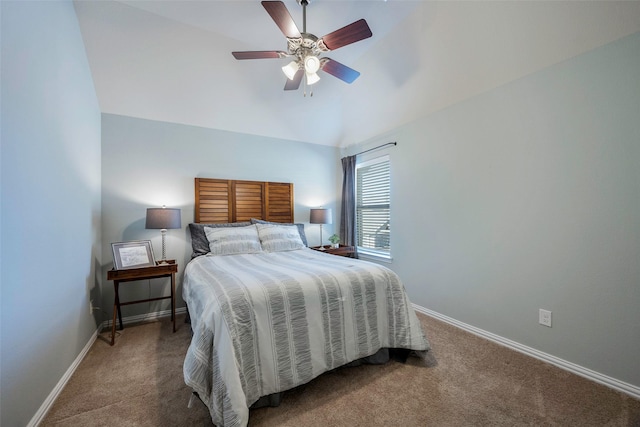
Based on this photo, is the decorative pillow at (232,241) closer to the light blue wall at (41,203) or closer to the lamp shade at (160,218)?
the lamp shade at (160,218)

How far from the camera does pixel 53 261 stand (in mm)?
1667

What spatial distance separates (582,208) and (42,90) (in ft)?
12.5

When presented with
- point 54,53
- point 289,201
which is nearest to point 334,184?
point 289,201

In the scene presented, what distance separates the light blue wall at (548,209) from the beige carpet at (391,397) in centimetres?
36

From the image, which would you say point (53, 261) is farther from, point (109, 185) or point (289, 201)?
point (289, 201)

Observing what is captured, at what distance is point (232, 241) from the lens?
2906 mm

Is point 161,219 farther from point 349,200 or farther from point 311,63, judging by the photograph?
point 349,200

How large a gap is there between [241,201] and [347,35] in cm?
248

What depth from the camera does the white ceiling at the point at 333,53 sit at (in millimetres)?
1879

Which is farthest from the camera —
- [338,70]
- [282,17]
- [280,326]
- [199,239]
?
[199,239]

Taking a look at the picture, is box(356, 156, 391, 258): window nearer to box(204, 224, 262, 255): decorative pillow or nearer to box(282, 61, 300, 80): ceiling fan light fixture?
box(204, 224, 262, 255): decorative pillow

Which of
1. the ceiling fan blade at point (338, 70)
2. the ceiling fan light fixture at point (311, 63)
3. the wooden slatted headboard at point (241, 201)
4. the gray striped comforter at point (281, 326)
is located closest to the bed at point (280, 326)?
the gray striped comforter at point (281, 326)

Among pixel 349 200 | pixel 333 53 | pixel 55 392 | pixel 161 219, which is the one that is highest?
pixel 333 53

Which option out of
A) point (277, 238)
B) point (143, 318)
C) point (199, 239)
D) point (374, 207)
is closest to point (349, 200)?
point (374, 207)
